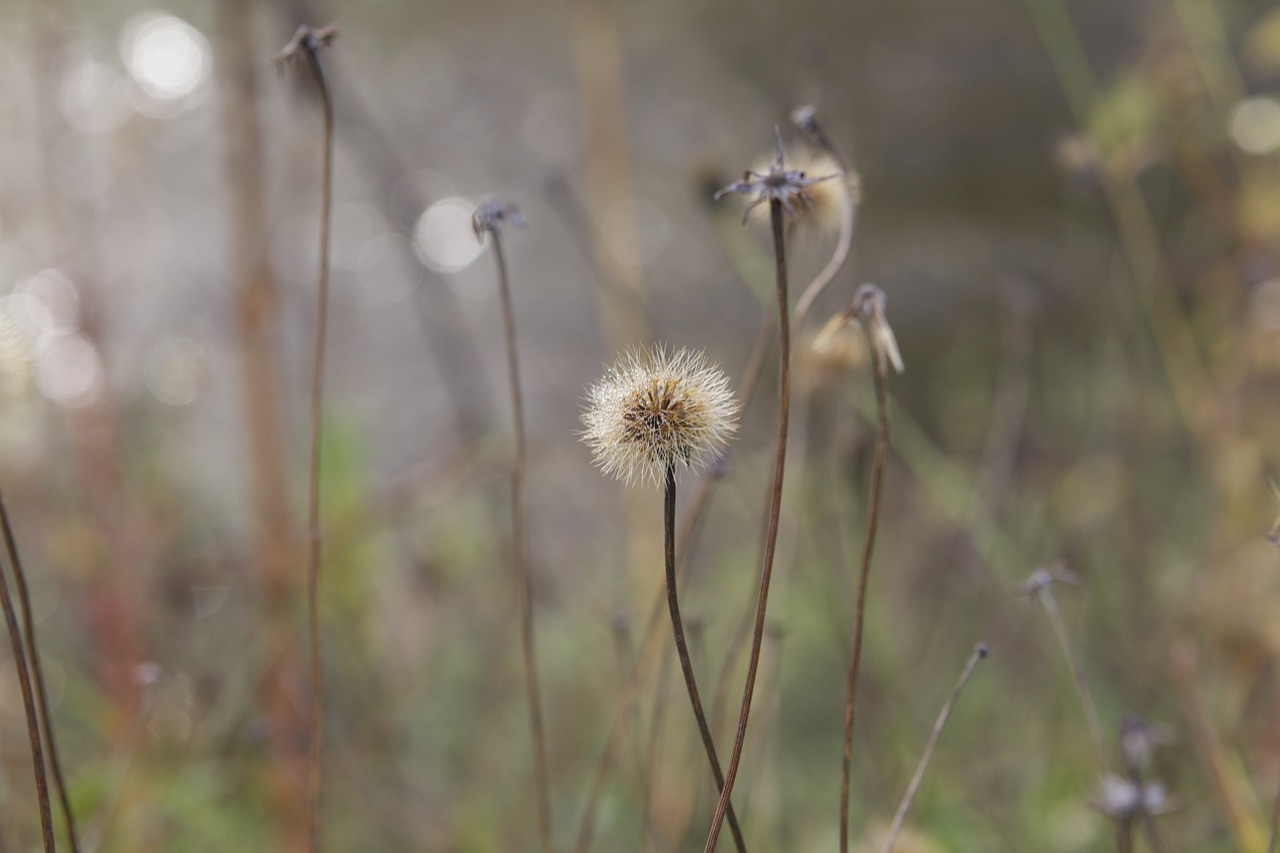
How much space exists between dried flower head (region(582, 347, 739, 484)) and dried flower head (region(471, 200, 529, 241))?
0.13m

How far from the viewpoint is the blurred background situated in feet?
2.69

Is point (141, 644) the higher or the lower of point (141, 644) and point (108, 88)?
the lower

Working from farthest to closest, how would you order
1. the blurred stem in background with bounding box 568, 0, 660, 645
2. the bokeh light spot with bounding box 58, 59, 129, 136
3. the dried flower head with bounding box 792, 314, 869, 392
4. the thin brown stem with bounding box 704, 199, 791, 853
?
Result: the bokeh light spot with bounding box 58, 59, 129, 136 < the blurred stem in background with bounding box 568, 0, 660, 645 < the dried flower head with bounding box 792, 314, 869, 392 < the thin brown stem with bounding box 704, 199, 791, 853

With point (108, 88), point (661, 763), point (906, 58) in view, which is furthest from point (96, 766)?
point (906, 58)

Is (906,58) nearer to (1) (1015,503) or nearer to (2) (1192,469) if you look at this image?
(2) (1192,469)

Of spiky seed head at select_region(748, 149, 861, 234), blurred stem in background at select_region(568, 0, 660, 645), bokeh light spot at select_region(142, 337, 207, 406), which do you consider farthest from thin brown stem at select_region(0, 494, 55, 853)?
bokeh light spot at select_region(142, 337, 207, 406)

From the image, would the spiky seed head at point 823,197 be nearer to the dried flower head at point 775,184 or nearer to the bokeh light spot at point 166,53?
the dried flower head at point 775,184

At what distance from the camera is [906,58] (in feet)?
7.91

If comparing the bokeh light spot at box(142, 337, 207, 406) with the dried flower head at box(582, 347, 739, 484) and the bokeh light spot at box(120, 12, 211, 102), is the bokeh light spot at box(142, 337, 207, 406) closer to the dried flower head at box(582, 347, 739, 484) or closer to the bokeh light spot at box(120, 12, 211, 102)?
the bokeh light spot at box(120, 12, 211, 102)

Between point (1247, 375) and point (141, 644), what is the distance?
1.03 meters

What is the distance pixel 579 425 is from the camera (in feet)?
6.27

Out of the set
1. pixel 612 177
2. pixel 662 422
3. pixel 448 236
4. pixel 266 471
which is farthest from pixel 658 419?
pixel 448 236

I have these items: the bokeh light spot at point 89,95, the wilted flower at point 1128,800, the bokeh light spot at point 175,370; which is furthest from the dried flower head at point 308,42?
the bokeh light spot at point 89,95

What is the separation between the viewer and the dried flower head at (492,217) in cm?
47
